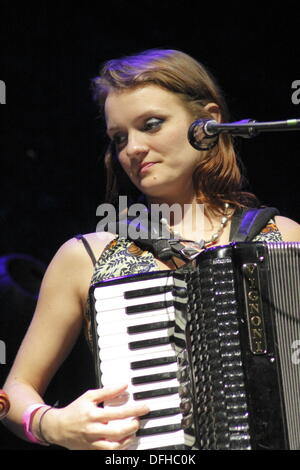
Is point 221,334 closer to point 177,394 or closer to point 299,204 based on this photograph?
point 177,394

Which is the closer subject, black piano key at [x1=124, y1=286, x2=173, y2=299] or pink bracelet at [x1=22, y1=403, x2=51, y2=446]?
black piano key at [x1=124, y1=286, x2=173, y2=299]

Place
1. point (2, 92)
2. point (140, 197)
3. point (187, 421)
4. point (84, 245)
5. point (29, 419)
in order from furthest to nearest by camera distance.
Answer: point (2, 92) < point (140, 197) < point (84, 245) < point (29, 419) < point (187, 421)

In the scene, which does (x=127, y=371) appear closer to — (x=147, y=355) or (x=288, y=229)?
(x=147, y=355)

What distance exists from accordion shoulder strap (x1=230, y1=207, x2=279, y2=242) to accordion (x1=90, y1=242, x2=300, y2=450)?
16.0 inches

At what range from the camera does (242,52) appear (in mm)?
4039

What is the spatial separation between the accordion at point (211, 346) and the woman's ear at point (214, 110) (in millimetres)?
889

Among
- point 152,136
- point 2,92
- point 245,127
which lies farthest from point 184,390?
point 2,92

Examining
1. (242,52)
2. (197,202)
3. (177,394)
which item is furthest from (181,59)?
(177,394)

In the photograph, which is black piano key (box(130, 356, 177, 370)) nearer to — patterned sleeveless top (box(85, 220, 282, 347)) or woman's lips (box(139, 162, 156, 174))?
patterned sleeveless top (box(85, 220, 282, 347))

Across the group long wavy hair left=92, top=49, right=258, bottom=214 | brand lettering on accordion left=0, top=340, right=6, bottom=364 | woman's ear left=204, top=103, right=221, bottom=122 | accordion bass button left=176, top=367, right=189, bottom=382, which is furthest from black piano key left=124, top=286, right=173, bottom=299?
brand lettering on accordion left=0, top=340, right=6, bottom=364

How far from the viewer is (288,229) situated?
116 inches

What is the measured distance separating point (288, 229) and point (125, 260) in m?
0.61

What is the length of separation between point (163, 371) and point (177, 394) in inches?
3.1

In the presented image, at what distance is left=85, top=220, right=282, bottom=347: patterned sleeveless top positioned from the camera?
2.80m
